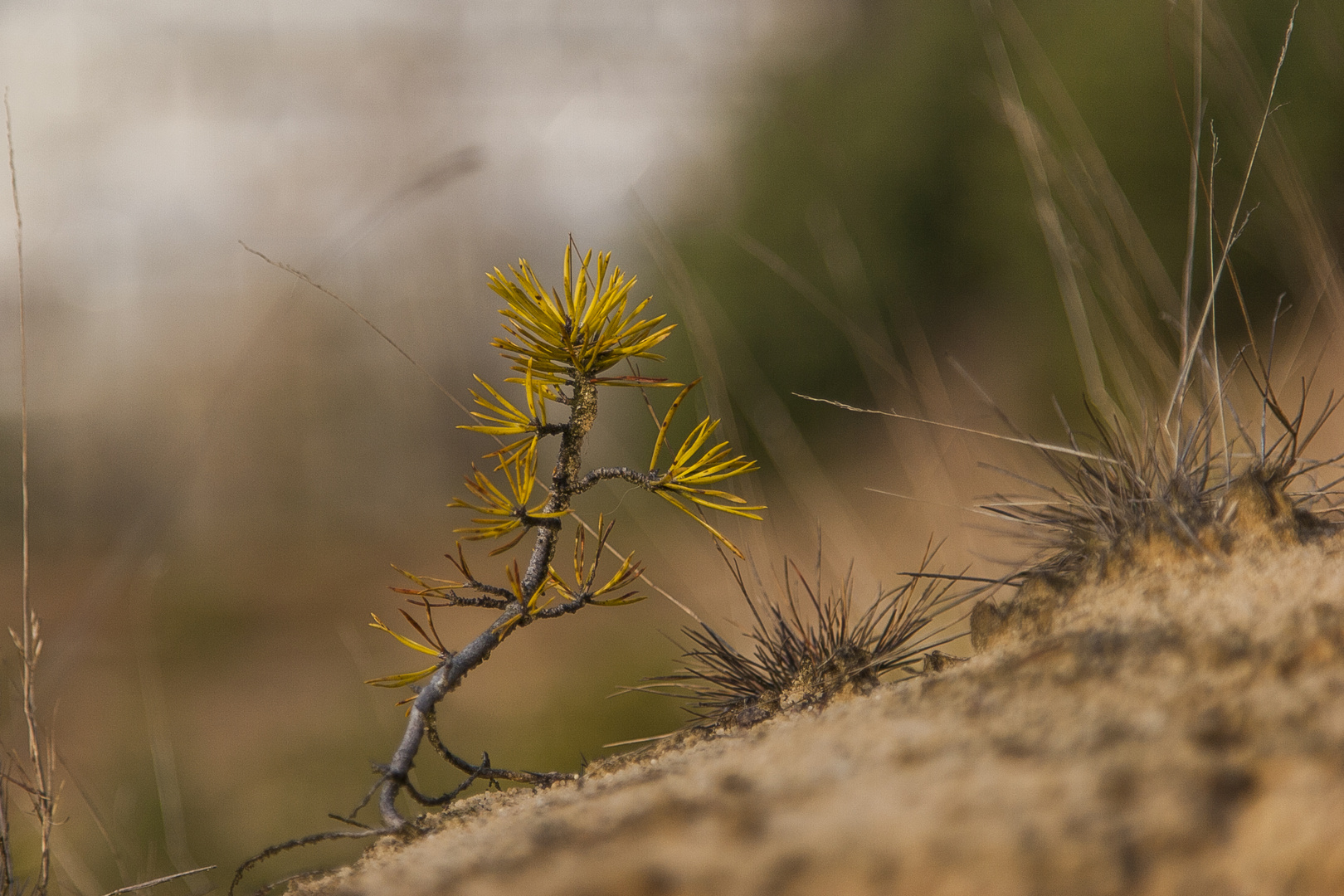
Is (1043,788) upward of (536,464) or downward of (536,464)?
downward

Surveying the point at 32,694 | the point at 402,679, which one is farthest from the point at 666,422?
the point at 32,694

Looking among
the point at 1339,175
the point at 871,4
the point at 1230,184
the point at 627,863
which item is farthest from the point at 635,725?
the point at 871,4

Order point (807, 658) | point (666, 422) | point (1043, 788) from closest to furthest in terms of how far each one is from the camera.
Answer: point (1043, 788)
point (666, 422)
point (807, 658)

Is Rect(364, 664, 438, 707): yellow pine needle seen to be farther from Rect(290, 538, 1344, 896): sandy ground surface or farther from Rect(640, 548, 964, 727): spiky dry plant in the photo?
Rect(640, 548, 964, 727): spiky dry plant

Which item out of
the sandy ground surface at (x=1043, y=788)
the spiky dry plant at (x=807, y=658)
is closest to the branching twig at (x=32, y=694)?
the sandy ground surface at (x=1043, y=788)

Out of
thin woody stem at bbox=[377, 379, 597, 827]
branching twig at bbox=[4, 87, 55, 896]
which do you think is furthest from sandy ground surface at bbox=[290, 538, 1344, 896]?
branching twig at bbox=[4, 87, 55, 896]

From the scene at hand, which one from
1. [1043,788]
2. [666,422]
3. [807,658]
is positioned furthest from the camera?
[807,658]

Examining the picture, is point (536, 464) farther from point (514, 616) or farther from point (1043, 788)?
point (1043, 788)

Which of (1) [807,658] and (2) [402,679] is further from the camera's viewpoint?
(1) [807,658]

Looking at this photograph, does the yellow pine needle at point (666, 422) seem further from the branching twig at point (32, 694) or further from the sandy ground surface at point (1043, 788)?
the branching twig at point (32, 694)
